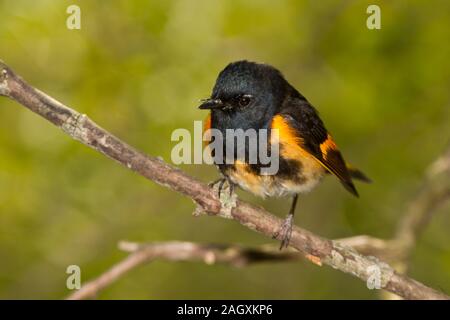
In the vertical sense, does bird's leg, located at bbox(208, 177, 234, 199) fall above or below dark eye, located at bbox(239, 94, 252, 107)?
below

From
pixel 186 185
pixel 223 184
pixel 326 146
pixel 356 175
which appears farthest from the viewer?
pixel 356 175

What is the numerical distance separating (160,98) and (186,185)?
1964mm

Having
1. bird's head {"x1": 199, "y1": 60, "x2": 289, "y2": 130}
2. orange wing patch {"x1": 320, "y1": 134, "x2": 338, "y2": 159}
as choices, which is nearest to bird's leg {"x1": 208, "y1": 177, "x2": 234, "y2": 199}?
bird's head {"x1": 199, "y1": 60, "x2": 289, "y2": 130}

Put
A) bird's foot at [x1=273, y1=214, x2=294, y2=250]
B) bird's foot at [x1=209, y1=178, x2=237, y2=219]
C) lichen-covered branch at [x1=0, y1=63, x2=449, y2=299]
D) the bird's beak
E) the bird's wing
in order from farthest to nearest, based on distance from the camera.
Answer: the bird's wing
the bird's beak
bird's foot at [x1=273, y1=214, x2=294, y2=250]
bird's foot at [x1=209, y1=178, x2=237, y2=219]
lichen-covered branch at [x1=0, y1=63, x2=449, y2=299]

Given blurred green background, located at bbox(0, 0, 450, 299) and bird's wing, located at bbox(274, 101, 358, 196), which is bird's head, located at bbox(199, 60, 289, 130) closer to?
bird's wing, located at bbox(274, 101, 358, 196)

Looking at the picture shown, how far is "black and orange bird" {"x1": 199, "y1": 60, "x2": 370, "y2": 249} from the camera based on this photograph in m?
3.54

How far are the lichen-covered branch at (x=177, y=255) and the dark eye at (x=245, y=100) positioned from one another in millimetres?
949

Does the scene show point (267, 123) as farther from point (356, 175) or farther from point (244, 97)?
point (356, 175)

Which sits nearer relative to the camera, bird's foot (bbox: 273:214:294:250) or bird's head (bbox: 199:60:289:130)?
bird's foot (bbox: 273:214:294:250)

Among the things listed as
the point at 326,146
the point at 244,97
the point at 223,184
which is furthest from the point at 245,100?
the point at 326,146

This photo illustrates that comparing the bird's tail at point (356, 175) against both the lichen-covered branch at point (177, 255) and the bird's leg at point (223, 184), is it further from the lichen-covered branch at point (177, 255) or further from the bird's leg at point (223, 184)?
the bird's leg at point (223, 184)

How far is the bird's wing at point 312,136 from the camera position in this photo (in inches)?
148

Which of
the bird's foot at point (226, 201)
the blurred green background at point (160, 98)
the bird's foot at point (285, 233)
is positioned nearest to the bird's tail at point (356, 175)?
the blurred green background at point (160, 98)

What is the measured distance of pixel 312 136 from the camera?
3.88 m
